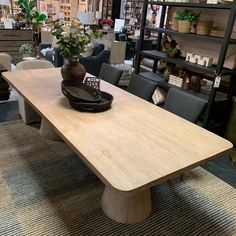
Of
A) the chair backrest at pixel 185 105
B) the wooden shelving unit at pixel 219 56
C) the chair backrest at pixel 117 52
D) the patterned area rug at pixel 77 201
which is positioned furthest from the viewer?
the chair backrest at pixel 117 52

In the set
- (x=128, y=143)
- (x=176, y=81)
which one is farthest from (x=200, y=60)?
(x=128, y=143)

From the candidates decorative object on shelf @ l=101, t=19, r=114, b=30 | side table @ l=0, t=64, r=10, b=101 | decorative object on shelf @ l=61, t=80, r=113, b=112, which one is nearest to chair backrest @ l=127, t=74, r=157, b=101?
decorative object on shelf @ l=61, t=80, r=113, b=112

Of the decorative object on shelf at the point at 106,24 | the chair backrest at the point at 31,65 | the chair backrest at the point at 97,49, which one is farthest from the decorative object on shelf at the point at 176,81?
the decorative object on shelf at the point at 106,24

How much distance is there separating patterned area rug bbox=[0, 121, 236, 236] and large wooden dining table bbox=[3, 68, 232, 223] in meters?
0.13

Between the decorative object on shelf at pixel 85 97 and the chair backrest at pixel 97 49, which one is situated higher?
the decorative object on shelf at pixel 85 97

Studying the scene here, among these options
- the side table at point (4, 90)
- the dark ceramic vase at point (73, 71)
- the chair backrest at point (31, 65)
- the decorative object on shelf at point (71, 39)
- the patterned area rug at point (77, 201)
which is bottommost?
the patterned area rug at point (77, 201)

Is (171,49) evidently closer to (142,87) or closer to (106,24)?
(142,87)

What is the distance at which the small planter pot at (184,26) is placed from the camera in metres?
2.89

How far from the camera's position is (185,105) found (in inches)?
79.6

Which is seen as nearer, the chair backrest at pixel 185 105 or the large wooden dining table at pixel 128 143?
the large wooden dining table at pixel 128 143

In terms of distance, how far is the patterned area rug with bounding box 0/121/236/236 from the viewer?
5.61 ft

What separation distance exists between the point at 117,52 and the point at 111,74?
3.44 meters

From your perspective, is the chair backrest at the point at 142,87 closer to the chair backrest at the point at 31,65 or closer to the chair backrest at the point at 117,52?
the chair backrest at the point at 31,65

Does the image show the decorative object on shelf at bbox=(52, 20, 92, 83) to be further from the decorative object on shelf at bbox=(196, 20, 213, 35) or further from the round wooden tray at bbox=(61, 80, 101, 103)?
the decorative object on shelf at bbox=(196, 20, 213, 35)
